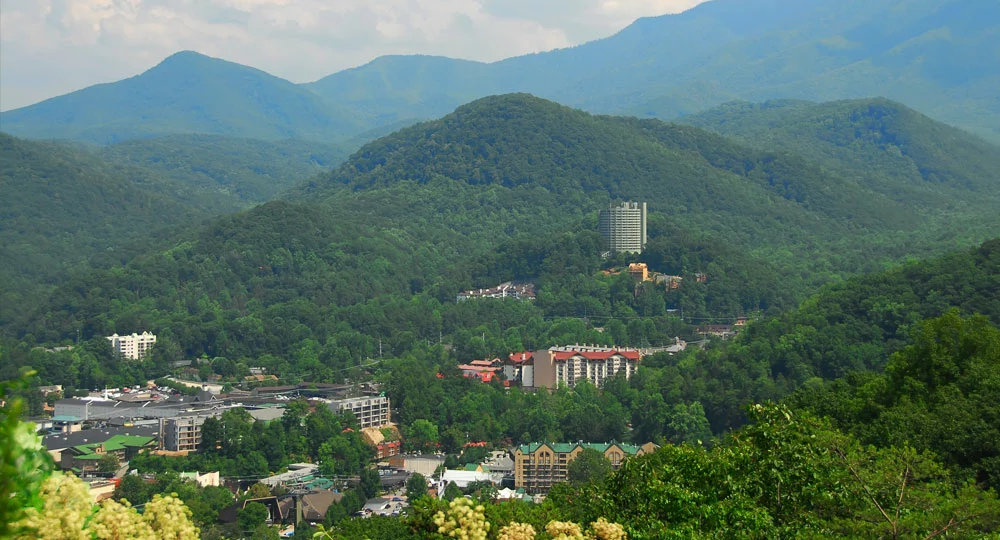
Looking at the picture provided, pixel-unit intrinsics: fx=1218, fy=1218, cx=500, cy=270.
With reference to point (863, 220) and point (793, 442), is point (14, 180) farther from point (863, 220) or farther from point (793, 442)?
point (793, 442)

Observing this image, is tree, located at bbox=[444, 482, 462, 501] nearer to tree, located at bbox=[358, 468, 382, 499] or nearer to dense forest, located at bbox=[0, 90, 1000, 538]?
dense forest, located at bbox=[0, 90, 1000, 538]

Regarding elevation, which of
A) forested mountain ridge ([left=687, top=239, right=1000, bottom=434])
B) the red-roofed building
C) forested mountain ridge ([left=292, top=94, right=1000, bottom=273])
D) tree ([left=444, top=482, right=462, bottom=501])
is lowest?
tree ([left=444, top=482, right=462, bottom=501])

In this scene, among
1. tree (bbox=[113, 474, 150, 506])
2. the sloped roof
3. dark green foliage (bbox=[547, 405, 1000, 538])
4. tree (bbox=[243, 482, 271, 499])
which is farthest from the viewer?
the sloped roof

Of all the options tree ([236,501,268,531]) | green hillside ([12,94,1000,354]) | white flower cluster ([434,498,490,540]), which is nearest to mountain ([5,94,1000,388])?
green hillside ([12,94,1000,354])

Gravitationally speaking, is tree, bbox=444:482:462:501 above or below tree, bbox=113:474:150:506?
below

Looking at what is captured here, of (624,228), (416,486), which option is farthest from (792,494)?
(624,228)

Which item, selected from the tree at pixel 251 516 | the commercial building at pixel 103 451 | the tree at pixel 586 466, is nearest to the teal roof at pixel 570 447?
the tree at pixel 586 466

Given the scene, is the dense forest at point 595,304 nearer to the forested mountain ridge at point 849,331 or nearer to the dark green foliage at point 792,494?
the dark green foliage at point 792,494
